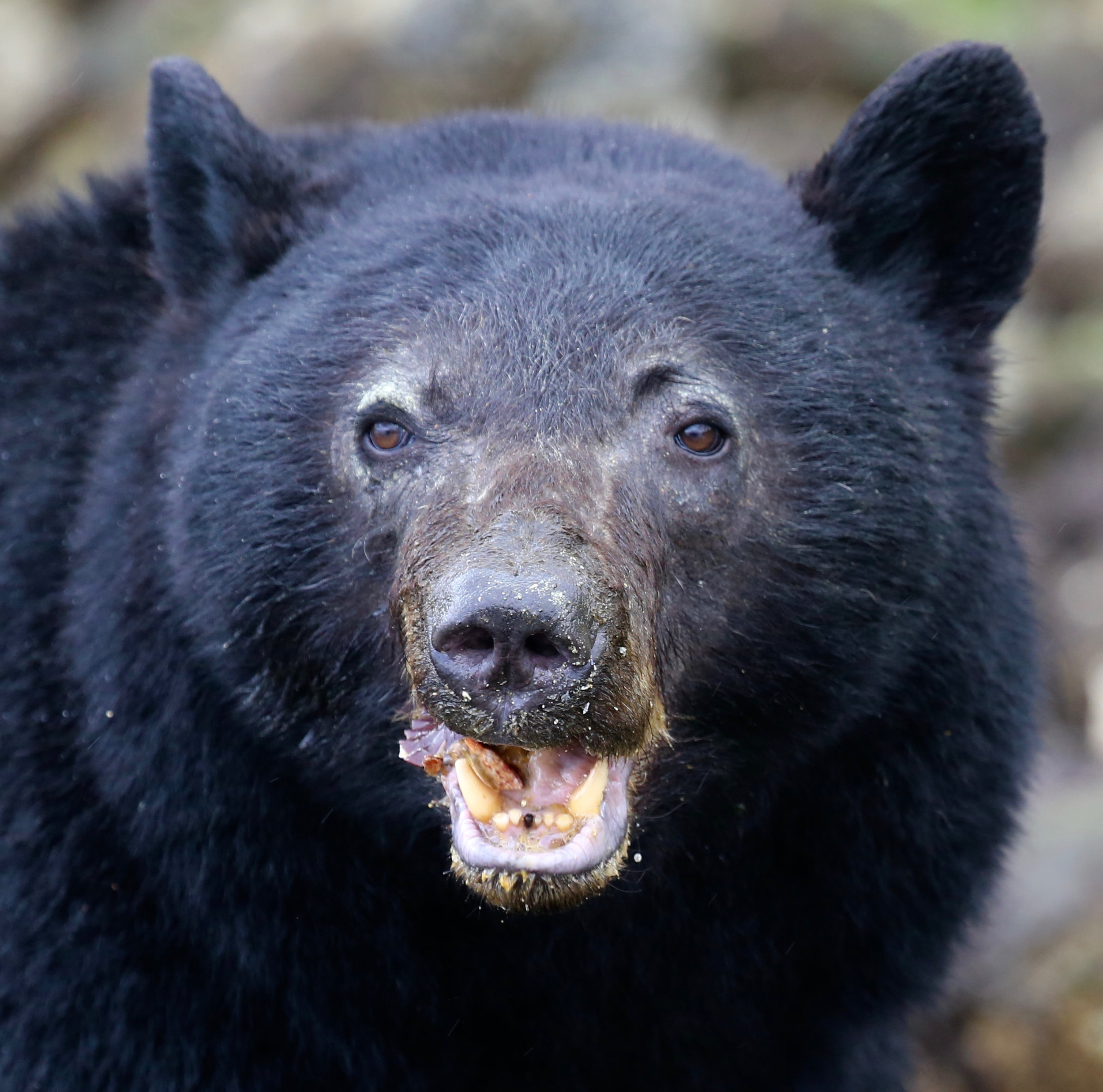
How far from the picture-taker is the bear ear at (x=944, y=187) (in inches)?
148

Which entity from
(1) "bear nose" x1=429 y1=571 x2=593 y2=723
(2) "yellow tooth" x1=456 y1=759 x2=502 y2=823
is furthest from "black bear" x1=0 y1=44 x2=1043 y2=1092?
(1) "bear nose" x1=429 y1=571 x2=593 y2=723

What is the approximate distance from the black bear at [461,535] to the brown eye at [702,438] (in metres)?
0.01

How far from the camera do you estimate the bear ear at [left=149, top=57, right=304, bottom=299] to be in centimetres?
386

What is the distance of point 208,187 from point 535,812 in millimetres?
1822

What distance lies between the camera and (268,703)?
3637 millimetres

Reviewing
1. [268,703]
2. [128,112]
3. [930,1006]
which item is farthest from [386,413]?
[128,112]

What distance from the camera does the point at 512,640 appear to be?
9.20 feet

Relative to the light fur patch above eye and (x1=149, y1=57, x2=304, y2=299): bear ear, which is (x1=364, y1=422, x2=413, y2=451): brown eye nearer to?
the light fur patch above eye

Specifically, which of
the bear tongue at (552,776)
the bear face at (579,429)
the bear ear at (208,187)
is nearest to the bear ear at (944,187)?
the bear face at (579,429)

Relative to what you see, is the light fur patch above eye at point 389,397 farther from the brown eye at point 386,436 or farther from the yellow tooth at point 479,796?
the yellow tooth at point 479,796

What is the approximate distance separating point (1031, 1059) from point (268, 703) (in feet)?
11.1

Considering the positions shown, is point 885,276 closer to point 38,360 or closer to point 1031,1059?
point 38,360

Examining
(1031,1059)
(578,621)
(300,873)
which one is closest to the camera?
(578,621)

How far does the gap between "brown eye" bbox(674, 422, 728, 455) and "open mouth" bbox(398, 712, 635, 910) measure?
2.27 feet
